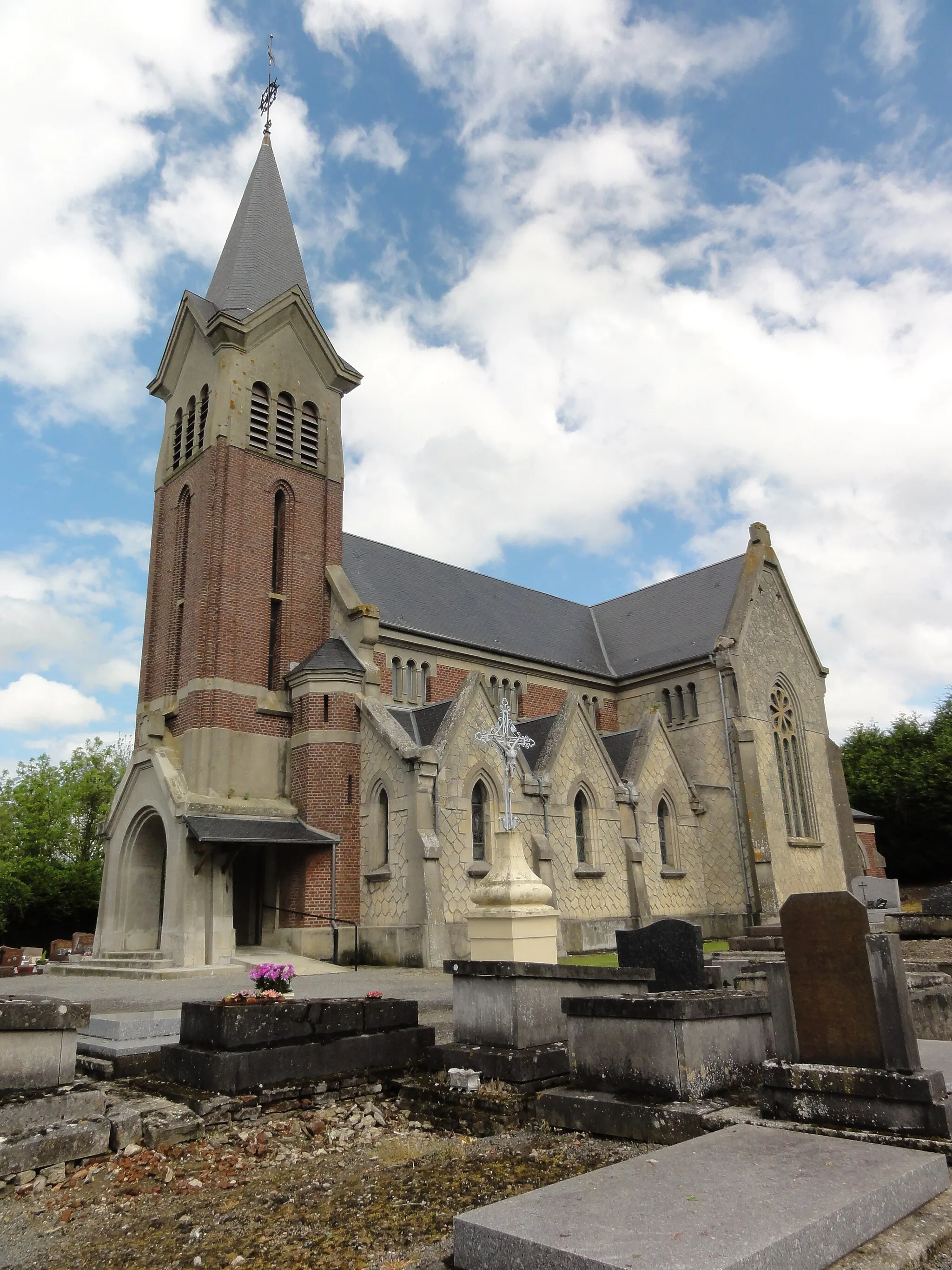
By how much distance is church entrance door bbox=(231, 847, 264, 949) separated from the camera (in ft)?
78.1

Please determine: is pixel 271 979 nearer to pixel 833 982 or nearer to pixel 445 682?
pixel 833 982

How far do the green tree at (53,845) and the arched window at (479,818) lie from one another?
694 inches

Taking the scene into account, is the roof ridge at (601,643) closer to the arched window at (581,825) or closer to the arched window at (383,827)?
the arched window at (581,825)

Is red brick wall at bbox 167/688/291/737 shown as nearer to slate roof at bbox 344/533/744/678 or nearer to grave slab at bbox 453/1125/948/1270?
slate roof at bbox 344/533/744/678

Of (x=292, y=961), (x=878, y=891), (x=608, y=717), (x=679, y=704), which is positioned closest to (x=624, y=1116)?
(x=292, y=961)

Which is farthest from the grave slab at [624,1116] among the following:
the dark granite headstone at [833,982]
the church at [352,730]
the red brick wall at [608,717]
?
the red brick wall at [608,717]

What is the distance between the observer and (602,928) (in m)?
24.6

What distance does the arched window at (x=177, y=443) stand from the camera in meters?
28.0

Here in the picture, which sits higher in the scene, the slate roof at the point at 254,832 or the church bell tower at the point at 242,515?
the church bell tower at the point at 242,515

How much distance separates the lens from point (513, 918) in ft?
31.3

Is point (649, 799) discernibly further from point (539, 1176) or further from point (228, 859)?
point (539, 1176)

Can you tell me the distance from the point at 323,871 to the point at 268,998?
15.4 meters

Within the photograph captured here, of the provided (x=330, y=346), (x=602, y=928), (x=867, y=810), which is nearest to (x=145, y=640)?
(x=330, y=346)

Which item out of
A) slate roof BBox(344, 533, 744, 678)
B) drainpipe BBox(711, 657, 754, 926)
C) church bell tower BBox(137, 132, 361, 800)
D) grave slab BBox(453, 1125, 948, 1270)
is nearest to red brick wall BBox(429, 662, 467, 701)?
slate roof BBox(344, 533, 744, 678)
